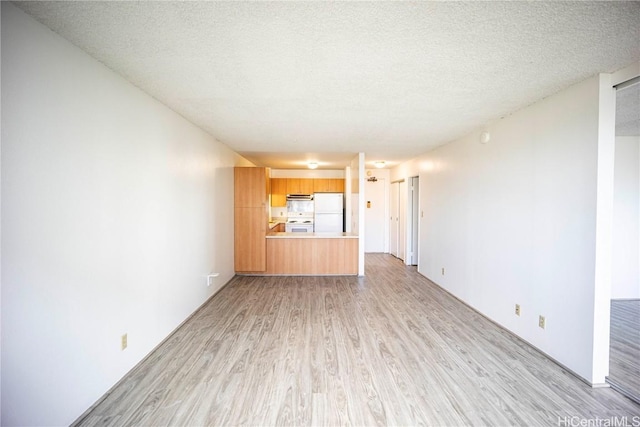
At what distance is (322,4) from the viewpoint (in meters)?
1.30

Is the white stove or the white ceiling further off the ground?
the white ceiling

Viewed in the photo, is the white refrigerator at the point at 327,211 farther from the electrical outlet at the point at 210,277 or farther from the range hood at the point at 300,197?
the electrical outlet at the point at 210,277

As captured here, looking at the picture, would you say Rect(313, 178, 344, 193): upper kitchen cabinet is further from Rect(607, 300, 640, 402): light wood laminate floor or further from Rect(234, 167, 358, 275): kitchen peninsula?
Rect(607, 300, 640, 402): light wood laminate floor

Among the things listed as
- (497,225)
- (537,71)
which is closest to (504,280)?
(497,225)

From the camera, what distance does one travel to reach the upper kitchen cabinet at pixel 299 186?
7223 millimetres

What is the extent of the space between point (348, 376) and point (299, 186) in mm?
5606

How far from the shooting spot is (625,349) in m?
2.44

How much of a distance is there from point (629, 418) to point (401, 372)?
1386mm

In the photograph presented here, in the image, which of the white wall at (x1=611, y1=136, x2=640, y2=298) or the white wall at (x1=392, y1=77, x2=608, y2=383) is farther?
the white wall at (x1=611, y1=136, x2=640, y2=298)

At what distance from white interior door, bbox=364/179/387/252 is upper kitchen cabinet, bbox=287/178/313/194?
1.71 meters

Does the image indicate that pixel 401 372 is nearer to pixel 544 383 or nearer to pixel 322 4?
pixel 544 383

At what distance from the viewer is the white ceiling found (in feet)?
4.43

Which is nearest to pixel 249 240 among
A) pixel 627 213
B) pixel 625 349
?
pixel 625 349

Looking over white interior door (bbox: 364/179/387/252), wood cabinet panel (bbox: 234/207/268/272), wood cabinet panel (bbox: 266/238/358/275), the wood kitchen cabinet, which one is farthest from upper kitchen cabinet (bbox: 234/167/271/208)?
white interior door (bbox: 364/179/387/252)
